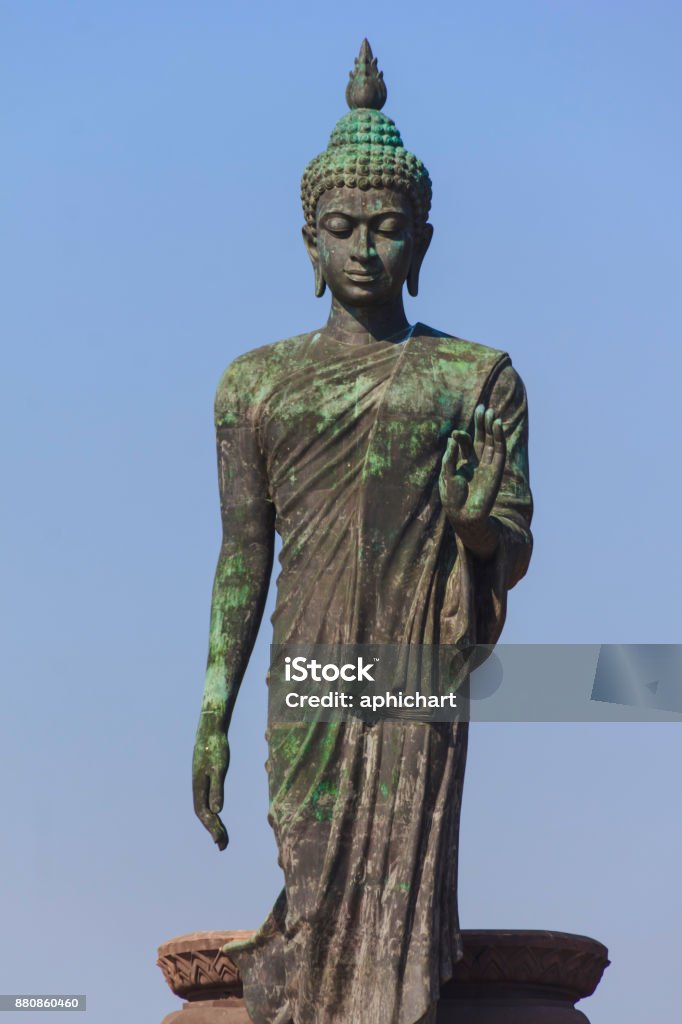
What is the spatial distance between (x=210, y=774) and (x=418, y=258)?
3.02 meters

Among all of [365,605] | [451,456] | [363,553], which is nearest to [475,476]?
[451,456]

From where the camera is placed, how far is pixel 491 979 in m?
17.0

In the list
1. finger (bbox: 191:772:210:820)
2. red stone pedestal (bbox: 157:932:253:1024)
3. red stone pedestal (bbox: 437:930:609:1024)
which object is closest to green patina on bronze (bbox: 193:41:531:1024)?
finger (bbox: 191:772:210:820)

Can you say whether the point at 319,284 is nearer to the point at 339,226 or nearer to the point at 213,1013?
the point at 339,226

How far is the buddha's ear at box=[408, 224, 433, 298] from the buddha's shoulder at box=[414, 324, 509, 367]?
253mm

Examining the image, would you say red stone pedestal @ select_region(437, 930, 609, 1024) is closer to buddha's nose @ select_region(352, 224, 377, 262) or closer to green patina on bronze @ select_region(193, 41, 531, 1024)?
green patina on bronze @ select_region(193, 41, 531, 1024)

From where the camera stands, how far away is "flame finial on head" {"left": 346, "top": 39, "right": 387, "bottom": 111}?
17.6 meters

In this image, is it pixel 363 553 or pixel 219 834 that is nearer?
pixel 363 553

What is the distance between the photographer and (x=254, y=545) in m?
17.4

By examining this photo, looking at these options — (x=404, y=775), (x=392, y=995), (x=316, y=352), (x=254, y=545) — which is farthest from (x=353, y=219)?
(x=392, y=995)

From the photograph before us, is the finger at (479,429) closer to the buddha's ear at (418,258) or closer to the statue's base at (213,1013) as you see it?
the buddha's ear at (418,258)

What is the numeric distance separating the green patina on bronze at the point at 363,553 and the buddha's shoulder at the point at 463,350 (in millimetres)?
20

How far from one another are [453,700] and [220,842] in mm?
1481

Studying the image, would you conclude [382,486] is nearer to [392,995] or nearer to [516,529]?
[516,529]
